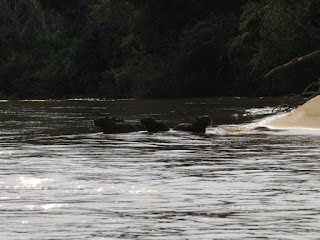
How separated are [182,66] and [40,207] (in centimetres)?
5116

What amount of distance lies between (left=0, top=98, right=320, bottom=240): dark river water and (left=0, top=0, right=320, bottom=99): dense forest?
98.4ft

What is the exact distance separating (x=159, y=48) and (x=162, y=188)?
174 feet

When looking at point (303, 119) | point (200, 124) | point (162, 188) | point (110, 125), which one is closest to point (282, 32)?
point (303, 119)

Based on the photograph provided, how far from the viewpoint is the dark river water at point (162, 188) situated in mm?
7750

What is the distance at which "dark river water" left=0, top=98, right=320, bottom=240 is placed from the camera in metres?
7.75

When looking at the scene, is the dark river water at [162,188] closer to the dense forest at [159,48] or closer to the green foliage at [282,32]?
the green foliage at [282,32]

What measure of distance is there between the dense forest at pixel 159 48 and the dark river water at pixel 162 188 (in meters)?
30.0

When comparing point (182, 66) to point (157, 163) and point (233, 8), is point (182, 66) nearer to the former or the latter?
point (233, 8)

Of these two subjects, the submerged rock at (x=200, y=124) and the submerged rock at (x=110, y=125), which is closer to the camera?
the submerged rock at (x=200, y=124)

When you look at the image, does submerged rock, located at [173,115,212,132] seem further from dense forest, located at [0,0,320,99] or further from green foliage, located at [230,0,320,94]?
green foliage, located at [230,0,320,94]

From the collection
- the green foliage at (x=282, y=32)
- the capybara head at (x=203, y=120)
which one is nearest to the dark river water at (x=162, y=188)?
the capybara head at (x=203, y=120)

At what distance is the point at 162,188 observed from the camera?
10.7m

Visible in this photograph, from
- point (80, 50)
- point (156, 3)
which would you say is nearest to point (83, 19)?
point (80, 50)

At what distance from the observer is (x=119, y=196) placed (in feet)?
32.7
